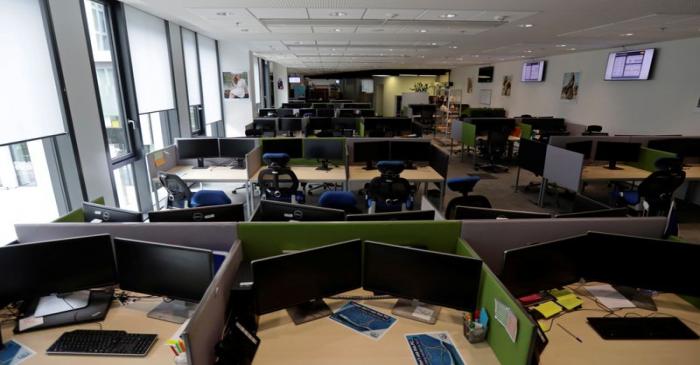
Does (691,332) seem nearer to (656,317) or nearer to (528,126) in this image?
(656,317)

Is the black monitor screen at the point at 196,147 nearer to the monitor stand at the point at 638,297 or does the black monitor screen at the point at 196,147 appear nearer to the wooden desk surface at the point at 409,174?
the wooden desk surface at the point at 409,174

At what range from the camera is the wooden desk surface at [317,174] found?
15.7 ft

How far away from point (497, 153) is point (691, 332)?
677 cm

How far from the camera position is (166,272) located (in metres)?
1.87

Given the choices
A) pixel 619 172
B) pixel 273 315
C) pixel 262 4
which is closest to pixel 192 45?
pixel 262 4

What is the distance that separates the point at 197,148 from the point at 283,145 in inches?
49.2

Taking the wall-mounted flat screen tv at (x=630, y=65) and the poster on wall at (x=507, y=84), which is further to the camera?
the poster on wall at (x=507, y=84)

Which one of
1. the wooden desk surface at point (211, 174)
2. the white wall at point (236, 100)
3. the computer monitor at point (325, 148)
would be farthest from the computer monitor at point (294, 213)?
the white wall at point (236, 100)

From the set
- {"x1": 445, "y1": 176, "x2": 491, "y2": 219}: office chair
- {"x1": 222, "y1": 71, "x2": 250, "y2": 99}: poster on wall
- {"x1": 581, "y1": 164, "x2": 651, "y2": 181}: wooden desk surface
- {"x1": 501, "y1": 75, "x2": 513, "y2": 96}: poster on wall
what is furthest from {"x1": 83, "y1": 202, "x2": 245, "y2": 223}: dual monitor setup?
{"x1": 501, "y1": 75, "x2": 513, "y2": 96}: poster on wall

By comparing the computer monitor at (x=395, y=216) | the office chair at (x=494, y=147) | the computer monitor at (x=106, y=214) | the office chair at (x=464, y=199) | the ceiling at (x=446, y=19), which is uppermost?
the ceiling at (x=446, y=19)

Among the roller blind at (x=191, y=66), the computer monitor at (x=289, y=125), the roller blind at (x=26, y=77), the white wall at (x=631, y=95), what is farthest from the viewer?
the computer monitor at (x=289, y=125)

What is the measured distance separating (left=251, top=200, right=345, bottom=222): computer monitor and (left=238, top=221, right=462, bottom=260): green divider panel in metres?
0.27

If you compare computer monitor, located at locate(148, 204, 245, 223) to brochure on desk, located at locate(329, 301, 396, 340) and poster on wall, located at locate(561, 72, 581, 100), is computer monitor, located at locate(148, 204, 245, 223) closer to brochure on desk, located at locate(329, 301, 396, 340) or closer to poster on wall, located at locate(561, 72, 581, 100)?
brochure on desk, located at locate(329, 301, 396, 340)

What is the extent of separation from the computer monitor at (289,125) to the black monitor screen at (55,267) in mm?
6230
